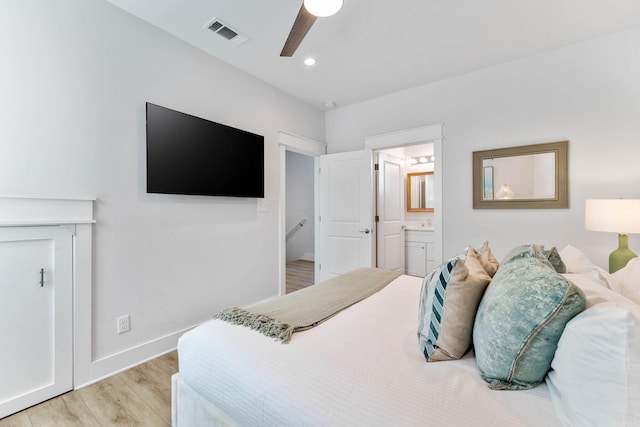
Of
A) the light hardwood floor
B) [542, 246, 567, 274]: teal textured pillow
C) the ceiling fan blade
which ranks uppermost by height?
the ceiling fan blade

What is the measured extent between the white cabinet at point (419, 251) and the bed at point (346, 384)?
3.01 metres

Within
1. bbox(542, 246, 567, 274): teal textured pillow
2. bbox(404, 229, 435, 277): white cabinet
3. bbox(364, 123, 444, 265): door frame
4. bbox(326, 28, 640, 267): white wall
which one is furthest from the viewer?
bbox(404, 229, 435, 277): white cabinet

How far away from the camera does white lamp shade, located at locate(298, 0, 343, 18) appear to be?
1.54 m

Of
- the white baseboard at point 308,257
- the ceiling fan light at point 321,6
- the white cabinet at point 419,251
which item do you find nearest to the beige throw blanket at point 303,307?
the ceiling fan light at point 321,6

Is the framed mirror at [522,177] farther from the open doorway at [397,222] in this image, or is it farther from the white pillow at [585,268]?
the white pillow at [585,268]

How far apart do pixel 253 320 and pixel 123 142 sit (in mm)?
1742

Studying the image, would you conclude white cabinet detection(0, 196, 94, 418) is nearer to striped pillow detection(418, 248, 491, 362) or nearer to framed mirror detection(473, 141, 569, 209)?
striped pillow detection(418, 248, 491, 362)

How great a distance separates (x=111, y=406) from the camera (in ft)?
5.58

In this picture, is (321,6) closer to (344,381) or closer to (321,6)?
(321,6)

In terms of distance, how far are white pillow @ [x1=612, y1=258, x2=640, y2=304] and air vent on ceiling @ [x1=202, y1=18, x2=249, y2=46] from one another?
294 cm

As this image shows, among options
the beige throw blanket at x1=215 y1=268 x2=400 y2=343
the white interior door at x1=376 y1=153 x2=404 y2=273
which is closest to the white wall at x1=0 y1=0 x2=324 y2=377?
the beige throw blanket at x1=215 y1=268 x2=400 y2=343

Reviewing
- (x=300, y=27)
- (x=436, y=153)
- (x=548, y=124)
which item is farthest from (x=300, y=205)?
(x=300, y=27)

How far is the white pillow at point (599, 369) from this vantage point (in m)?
0.62

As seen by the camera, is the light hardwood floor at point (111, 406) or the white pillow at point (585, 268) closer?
the white pillow at point (585, 268)
